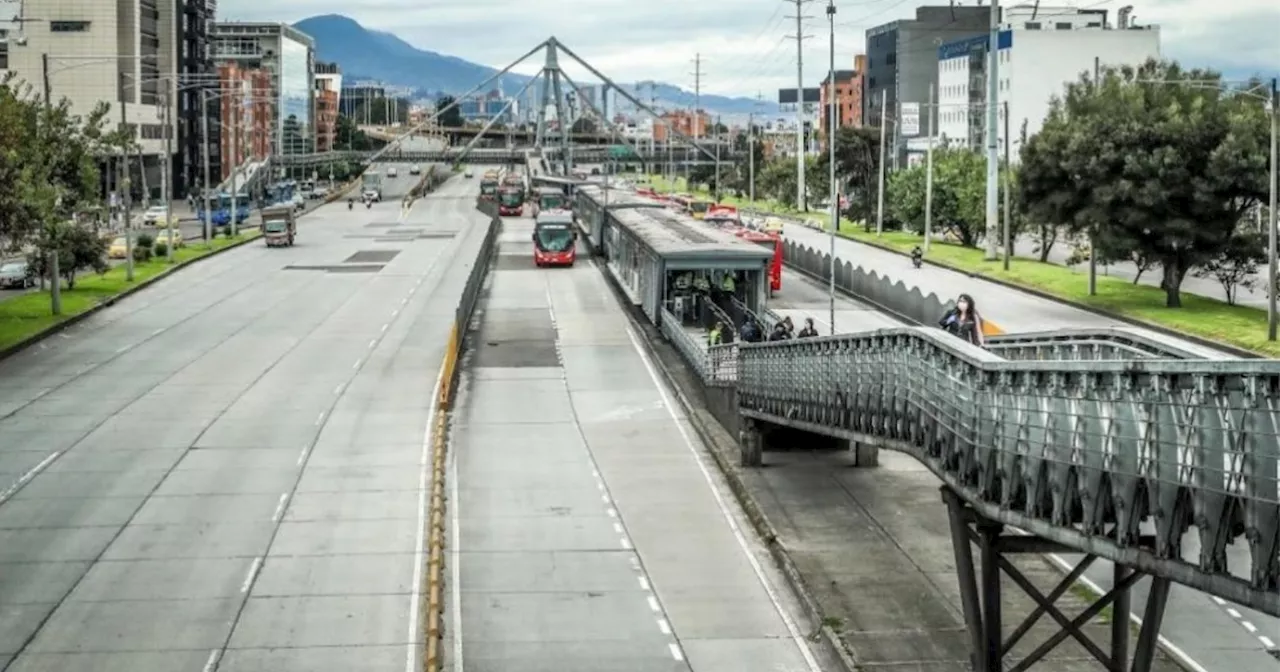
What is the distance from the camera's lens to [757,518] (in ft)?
103

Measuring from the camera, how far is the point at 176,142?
543ft

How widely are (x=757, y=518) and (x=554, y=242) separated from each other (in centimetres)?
5804

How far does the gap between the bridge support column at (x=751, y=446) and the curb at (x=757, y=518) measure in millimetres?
324

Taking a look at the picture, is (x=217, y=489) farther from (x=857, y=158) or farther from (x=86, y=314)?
(x=857, y=158)

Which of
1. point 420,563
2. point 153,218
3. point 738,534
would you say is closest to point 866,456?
point 738,534

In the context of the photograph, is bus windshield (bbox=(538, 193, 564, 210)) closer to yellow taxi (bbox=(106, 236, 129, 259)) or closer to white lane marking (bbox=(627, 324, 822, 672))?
yellow taxi (bbox=(106, 236, 129, 259))

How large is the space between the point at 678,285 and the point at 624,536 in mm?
30021

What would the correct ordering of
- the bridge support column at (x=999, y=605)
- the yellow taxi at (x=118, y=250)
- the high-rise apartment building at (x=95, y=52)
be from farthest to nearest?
the high-rise apartment building at (x=95, y=52) < the yellow taxi at (x=118, y=250) < the bridge support column at (x=999, y=605)

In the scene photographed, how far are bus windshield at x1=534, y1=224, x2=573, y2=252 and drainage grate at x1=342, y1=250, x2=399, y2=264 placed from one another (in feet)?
28.6

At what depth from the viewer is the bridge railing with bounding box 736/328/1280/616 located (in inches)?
576

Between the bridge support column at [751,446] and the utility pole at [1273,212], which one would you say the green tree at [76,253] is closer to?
→ the bridge support column at [751,446]

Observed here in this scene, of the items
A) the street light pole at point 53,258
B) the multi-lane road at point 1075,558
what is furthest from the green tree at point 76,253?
the multi-lane road at point 1075,558

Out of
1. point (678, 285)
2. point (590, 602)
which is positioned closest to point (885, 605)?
point (590, 602)

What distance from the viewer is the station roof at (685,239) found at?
58.7 metres
